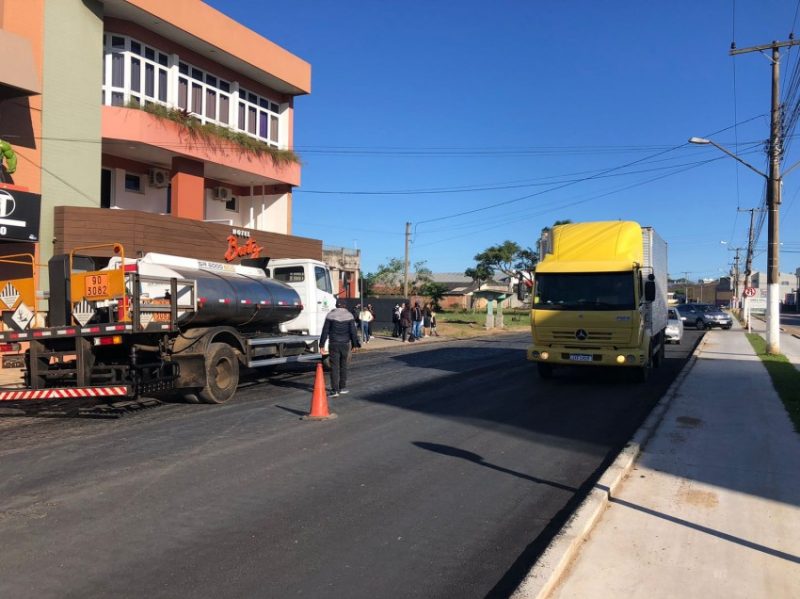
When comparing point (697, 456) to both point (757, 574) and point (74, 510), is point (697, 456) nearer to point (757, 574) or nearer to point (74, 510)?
point (757, 574)

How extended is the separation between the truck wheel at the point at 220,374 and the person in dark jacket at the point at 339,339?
5.49ft

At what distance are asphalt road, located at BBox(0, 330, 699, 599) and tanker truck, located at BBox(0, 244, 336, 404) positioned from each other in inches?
23.0

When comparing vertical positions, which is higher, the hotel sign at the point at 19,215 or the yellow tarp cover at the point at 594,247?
the hotel sign at the point at 19,215

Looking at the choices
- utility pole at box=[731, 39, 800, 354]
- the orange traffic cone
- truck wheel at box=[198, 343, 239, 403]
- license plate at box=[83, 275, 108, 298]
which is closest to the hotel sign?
license plate at box=[83, 275, 108, 298]

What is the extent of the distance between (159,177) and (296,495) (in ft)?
61.2

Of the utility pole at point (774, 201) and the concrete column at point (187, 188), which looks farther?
the concrete column at point (187, 188)

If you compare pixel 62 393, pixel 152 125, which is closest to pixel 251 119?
pixel 152 125

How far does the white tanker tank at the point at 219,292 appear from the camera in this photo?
1048cm

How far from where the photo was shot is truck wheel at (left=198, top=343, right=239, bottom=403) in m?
10.6

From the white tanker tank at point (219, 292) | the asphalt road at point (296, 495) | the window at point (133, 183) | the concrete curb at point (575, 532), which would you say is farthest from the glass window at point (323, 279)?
the window at point (133, 183)

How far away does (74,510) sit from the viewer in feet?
17.5

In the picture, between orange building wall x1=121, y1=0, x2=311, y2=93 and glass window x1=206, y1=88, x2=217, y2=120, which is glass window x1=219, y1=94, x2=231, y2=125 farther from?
orange building wall x1=121, y1=0, x2=311, y2=93

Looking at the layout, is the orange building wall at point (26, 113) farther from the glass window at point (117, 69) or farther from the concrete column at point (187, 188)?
the concrete column at point (187, 188)

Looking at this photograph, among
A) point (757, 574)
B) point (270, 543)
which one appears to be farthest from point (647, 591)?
point (270, 543)
